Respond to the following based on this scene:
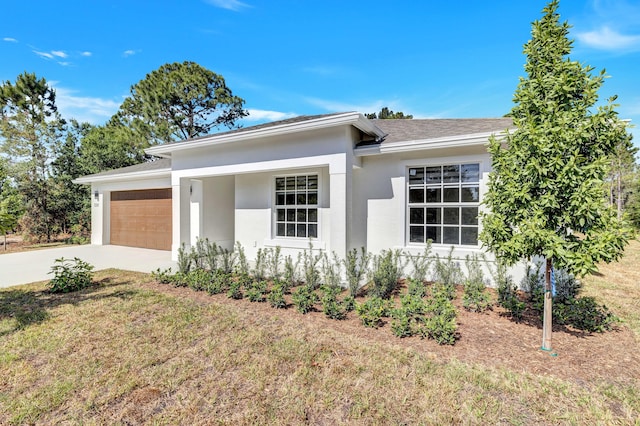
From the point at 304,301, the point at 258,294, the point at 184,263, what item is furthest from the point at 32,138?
the point at 304,301

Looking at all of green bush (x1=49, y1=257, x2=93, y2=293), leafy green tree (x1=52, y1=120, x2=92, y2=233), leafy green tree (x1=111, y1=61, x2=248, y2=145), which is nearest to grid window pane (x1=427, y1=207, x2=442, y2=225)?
green bush (x1=49, y1=257, x2=93, y2=293)

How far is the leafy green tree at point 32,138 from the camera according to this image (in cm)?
1498

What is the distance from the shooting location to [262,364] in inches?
135

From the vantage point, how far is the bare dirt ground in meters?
3.31

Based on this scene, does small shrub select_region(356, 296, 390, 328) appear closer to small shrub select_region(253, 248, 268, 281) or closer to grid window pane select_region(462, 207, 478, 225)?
small shrub select_region(253, 248, 268, 281)

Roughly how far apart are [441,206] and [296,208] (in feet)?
12.8

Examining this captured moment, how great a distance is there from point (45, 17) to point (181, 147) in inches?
251

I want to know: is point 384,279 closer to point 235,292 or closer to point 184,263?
point 235,292

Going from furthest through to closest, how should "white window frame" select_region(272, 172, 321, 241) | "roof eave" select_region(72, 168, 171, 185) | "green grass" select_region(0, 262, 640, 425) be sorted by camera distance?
1. "roof eave" select_region(72, 168, 171, 185)
2. "white window frame" select_region(272, 172, 321, 241)
3. "green grass" select_region(0, 262, 640, 425)

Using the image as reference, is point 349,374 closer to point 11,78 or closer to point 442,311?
point 442,311

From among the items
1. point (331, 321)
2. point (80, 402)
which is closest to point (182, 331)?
point (80, 402)

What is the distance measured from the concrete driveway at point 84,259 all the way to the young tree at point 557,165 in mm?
8598

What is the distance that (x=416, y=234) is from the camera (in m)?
7.23

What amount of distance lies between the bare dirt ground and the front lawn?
23 mm
